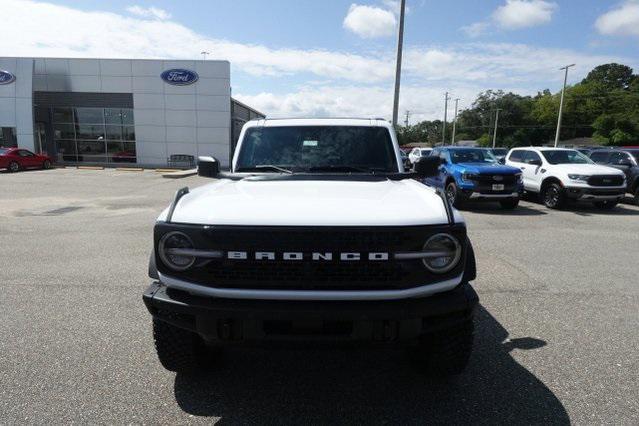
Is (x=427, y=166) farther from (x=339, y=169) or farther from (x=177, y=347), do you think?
(x=177, y=347)

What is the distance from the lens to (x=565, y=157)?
13.1m

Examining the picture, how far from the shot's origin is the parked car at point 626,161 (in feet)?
43.9

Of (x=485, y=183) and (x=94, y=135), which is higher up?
(x=94, y=135)

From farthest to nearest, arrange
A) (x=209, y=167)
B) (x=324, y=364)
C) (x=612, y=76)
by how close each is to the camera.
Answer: (x=612, y=76), (x=209, y=167), (x=324, y=364)

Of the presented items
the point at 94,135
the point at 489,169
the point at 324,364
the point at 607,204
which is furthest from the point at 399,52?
the point at 94,135

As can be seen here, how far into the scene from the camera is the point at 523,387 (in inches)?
119

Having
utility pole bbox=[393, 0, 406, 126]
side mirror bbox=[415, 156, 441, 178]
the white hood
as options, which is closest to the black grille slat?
the white hood

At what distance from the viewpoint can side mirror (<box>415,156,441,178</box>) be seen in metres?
3.97

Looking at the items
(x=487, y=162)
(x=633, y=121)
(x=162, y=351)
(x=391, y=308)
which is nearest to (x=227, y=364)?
(x=162, y=351)

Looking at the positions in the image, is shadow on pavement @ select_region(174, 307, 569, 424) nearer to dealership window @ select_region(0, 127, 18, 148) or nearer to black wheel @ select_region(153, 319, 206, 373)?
black wheel @ select_region(153, 319, 206, 373)

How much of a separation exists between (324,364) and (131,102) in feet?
98.5

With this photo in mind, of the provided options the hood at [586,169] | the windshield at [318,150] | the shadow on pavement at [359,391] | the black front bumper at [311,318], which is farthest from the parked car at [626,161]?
the black front bumper at [311,318]

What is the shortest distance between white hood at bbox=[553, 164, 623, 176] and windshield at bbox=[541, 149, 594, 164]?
18.8 inches

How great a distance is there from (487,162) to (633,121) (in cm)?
7849
